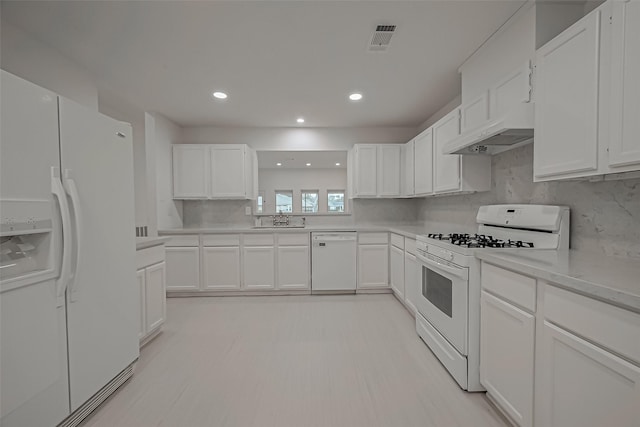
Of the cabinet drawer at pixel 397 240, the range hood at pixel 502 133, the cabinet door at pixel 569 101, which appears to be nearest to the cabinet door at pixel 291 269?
the cabinet drawer at pixel 397 240

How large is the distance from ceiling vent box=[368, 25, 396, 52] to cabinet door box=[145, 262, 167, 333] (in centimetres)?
264

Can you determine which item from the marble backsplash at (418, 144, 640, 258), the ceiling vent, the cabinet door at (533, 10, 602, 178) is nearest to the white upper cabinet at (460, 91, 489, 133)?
the marble backsplash at (418, 144, 640, 258)

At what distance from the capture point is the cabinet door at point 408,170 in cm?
375

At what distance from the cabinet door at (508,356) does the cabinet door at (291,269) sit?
246 centimetres

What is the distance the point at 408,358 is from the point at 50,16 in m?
3.56

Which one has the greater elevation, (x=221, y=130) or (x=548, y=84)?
(x=221, y=130)

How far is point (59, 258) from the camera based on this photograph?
55.3 inches

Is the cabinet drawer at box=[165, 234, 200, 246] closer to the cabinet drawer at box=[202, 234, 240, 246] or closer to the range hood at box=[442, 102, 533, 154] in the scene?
the cabinet drawer at box=[202, 234, 240, 246]

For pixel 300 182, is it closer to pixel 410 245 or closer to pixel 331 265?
pixel 331 265

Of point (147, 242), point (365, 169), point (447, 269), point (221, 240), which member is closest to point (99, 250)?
point (147, 242)

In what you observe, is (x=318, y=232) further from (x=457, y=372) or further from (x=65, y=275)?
(x=65, y=275)

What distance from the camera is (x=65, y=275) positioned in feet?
4.61

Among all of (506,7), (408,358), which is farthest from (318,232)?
(506,7)

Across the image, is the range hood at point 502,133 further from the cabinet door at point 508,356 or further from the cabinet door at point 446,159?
the cabinet door at point 508,356
